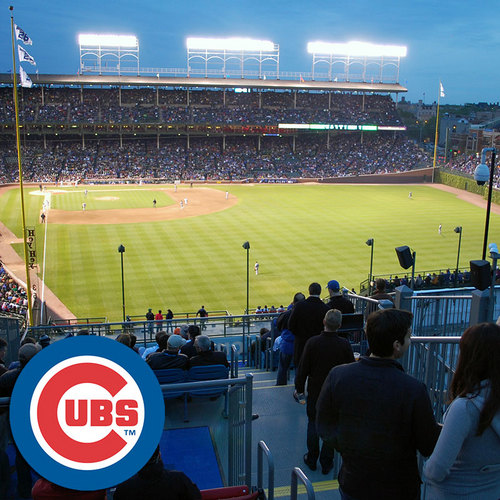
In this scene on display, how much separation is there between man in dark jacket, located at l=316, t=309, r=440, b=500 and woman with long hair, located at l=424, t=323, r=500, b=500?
21cm

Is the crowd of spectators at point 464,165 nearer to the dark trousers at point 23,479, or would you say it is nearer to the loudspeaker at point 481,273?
the loudspeaker at point 481,273

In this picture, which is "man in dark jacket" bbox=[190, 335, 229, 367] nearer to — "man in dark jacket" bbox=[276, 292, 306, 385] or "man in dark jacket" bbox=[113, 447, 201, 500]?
"man in dark jacket" bbox=[276, 292, 306, 385]

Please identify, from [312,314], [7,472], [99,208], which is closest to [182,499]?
[7,472]

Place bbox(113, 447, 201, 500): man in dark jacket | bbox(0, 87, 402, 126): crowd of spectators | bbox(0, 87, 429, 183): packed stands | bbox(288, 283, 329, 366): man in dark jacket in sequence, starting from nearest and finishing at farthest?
bbox(113, 447, 201, 500): man in dark jacket < bbox(288, 283, 329, 366): man in dark jacket < bbox(0, 87, 429, 183): packed stands < bbox(0, 87, 402, 126): crowd of spectators

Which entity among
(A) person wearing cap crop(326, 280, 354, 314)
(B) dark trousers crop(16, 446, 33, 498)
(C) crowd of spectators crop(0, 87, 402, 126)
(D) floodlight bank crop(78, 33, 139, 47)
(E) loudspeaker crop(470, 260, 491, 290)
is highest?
(D) floodlight bank crop(78, 33, 139, 47)

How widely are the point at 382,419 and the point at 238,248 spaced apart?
106 ft

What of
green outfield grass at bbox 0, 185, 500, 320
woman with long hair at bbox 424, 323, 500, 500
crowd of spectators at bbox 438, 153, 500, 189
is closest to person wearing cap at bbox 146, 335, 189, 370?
woman with long hair at bbox 424, 323, 500, 500

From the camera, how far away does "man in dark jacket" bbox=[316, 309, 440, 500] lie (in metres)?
3.66

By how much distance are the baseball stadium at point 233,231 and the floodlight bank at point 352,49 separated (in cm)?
53

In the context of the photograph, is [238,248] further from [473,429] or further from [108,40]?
[108,40]

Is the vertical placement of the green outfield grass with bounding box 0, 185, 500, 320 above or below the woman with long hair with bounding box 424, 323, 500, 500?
below

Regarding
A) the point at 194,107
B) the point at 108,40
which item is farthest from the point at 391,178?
the point at 108,40

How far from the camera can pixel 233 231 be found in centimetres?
4091

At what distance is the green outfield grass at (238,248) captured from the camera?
91.1 ft
